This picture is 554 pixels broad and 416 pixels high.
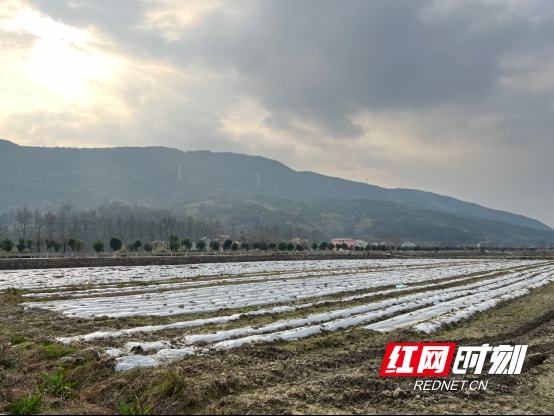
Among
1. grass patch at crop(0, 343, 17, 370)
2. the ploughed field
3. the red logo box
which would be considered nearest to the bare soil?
grass patch at crop(0, 343, 17, 370)

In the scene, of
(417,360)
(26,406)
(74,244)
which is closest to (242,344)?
(417,360)

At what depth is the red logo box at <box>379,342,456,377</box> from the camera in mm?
8602

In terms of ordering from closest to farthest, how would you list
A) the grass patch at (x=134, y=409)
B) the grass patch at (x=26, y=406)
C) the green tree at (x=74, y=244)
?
1. the grass patch at (x=134, y=409)
2. the grass patch at (x=26, y=406)
3. the green tree at (x=74, y=244)

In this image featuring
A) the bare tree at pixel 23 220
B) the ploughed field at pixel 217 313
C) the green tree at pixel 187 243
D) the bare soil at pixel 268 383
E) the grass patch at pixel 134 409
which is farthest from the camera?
the bare tree at pixel 23 220

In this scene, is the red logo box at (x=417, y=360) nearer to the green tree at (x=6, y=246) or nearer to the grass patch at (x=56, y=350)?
the grass patch at (x=56, y=350)

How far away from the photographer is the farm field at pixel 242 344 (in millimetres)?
7102

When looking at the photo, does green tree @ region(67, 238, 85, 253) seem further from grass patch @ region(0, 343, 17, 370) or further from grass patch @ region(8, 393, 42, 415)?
grass patch @ region(8, 393, 42, 415)

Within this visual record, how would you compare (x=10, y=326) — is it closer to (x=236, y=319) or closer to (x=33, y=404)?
(x=236, y=319)

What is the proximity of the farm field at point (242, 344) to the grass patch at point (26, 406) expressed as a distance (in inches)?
4.1

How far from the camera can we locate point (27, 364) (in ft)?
30.1

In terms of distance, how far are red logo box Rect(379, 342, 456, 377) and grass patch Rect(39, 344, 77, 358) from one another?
6.59 m

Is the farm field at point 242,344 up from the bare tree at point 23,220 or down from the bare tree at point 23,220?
down

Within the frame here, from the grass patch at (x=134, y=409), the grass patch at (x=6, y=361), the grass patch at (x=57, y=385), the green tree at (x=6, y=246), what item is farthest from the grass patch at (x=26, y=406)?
the green tree at (x=6, y=246)

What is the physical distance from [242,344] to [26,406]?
4.78 metres
